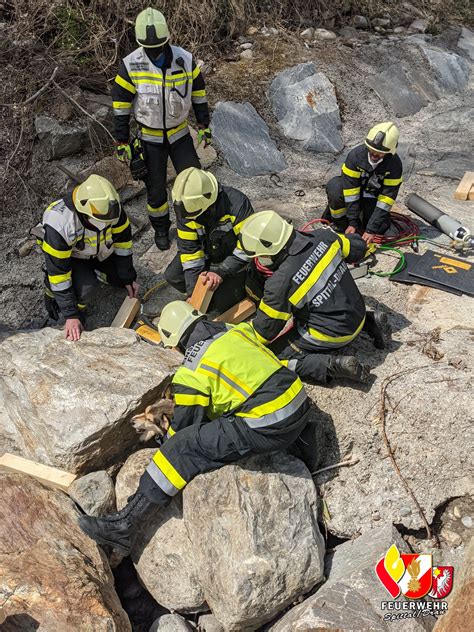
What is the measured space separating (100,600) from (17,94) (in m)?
5.98

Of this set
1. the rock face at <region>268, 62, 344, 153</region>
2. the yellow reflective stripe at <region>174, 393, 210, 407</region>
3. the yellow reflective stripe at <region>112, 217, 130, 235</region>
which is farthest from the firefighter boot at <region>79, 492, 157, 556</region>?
the rock face at <region>268, 62, 344, 153</region>

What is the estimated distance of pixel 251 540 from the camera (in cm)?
345

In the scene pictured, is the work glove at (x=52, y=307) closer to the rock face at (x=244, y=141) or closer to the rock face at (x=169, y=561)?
the rock face at (x=169, y=561)

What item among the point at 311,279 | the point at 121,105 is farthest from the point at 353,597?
the point at 121,105

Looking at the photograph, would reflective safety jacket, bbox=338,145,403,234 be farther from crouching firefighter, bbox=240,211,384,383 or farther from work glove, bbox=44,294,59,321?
work glove, bbox=44,294,59,321

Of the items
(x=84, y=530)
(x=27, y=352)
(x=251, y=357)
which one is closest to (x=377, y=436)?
(x=251, y=357)

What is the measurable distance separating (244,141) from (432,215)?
2.72 m

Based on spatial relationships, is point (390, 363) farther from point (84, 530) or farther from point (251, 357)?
point (84, 530)

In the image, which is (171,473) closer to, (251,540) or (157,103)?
(251,540)

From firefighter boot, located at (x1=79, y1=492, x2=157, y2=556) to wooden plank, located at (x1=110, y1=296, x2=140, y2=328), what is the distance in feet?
6.53

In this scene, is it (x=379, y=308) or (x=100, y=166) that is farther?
(x=100, y=166)

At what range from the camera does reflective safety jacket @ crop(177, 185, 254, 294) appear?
16.3 ft

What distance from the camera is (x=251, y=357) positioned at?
3.65 m

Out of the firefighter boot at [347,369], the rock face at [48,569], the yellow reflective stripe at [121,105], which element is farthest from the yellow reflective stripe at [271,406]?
the yellow reflective stripe at [121,105]
